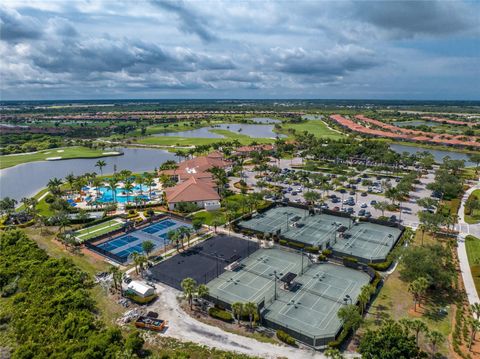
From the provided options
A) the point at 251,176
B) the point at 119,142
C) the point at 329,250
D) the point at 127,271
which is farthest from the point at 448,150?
the point at 119,142

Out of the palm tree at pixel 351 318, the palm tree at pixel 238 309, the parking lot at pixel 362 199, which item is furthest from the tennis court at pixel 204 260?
the parking lot at pixel 362 199

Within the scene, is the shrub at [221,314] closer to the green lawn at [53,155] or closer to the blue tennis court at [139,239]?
the blue tennis court at [139,239]

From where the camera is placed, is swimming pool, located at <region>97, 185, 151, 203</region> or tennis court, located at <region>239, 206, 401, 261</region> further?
swimming pool, located at <region>97, 185, 151, 203</region>

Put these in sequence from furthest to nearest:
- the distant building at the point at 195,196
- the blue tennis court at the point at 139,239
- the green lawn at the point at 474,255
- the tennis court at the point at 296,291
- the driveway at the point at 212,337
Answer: the distant building at the point at 195,196, the blue tennis court at the point at 139,239, the green lawn at the point at 474,255, the tennis court at the point at 296,291, the driveway at the point at 212,337

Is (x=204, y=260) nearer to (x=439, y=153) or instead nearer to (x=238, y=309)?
(x=238, y=309)

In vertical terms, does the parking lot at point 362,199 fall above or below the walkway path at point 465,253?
above

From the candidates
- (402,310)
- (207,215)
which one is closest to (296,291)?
(402,310)

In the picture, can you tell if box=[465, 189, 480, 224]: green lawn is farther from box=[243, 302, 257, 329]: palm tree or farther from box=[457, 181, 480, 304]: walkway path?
box=[243, 302, 257, 329]: palm tree

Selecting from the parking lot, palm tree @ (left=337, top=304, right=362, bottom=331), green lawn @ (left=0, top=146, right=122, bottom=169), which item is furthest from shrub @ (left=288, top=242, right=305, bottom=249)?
green lawn @ (left=0, top=146, right=122, bottom=169)
